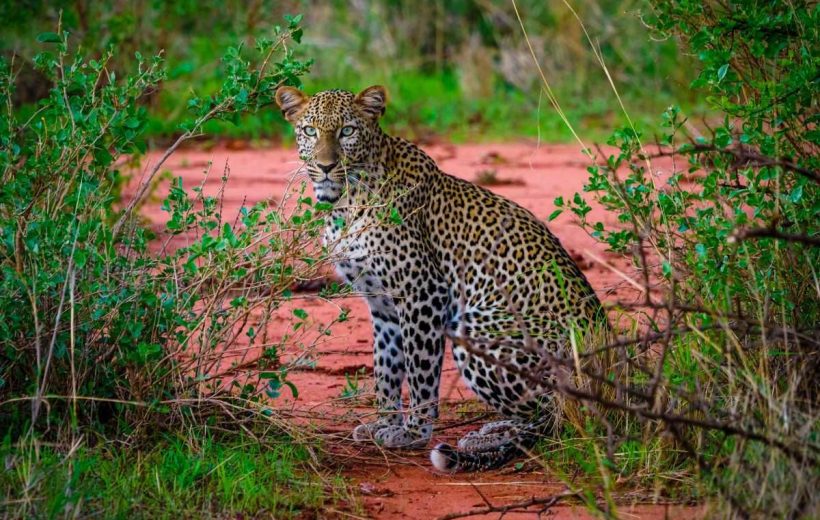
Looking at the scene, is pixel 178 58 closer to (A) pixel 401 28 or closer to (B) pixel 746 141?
(A) pixel 401 28

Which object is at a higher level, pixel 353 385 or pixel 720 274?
pixel 720 274

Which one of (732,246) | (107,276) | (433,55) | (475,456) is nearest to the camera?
(107,276)

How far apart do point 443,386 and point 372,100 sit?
1600mm

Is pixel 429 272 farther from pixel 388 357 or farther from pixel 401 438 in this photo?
pixel 401 438

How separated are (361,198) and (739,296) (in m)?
1.98

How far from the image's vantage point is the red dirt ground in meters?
4.86

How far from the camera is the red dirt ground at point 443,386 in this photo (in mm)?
4855

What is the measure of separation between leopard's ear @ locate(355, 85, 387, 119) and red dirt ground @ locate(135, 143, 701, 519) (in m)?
0.51

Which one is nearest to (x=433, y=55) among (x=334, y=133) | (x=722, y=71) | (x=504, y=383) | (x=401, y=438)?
(x=334, y=133)

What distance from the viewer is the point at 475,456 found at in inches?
205

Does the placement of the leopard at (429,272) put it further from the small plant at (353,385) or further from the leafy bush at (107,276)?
the leafy bush at (107,276)

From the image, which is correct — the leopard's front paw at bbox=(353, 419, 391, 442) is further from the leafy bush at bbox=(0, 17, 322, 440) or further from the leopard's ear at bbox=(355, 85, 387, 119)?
the leopard's ear at bbox=(355, 85, 387, 119)

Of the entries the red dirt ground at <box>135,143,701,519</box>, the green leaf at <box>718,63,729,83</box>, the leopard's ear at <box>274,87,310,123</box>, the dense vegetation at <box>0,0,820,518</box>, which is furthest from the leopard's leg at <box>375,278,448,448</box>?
the green leaf at <box>718,63,729,83</box>

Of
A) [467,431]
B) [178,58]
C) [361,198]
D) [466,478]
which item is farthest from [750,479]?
[178,58]
